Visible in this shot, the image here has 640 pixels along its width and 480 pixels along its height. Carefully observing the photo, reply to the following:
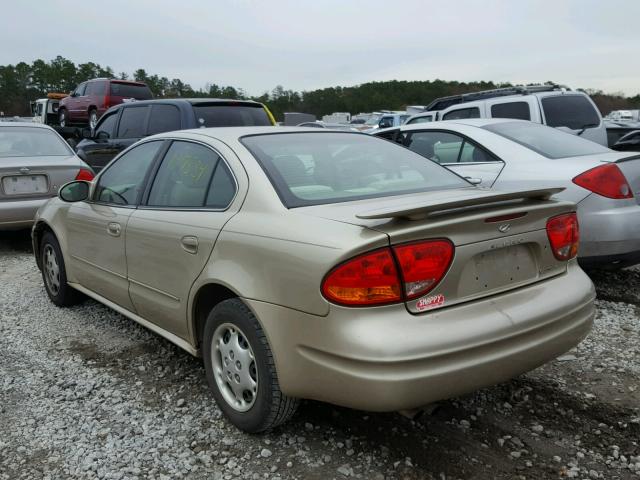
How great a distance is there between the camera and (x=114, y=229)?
3.64m

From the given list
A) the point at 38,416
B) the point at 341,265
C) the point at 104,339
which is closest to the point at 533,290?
the point at 341,265

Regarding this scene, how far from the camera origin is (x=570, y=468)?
7.88 feet

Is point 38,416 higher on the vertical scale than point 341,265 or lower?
lower

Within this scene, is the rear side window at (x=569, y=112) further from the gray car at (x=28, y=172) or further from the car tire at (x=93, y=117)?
the car tire at (x=93, y=117)

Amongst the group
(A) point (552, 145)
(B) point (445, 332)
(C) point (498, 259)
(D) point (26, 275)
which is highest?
(A) point (552, 145)

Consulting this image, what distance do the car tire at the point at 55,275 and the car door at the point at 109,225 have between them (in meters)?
0.27

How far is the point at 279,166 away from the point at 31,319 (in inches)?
113

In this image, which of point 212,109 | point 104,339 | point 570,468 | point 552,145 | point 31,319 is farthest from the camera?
point 212,109

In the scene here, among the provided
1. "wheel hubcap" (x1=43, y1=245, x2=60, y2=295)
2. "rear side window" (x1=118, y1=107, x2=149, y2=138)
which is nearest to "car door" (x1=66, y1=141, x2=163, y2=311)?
"wheel hubcap" (x1=43, y1=245, x2=60, y2=295)

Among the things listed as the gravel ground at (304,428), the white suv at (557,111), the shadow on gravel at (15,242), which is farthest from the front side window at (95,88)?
the gravel ground at (304,428)

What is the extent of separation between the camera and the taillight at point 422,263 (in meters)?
2.15

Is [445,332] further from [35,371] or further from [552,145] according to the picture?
[552,145]

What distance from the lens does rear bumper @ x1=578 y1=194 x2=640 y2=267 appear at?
Result: 4.14 metres

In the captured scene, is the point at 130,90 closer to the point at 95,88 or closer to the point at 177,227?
the point at 95,88
